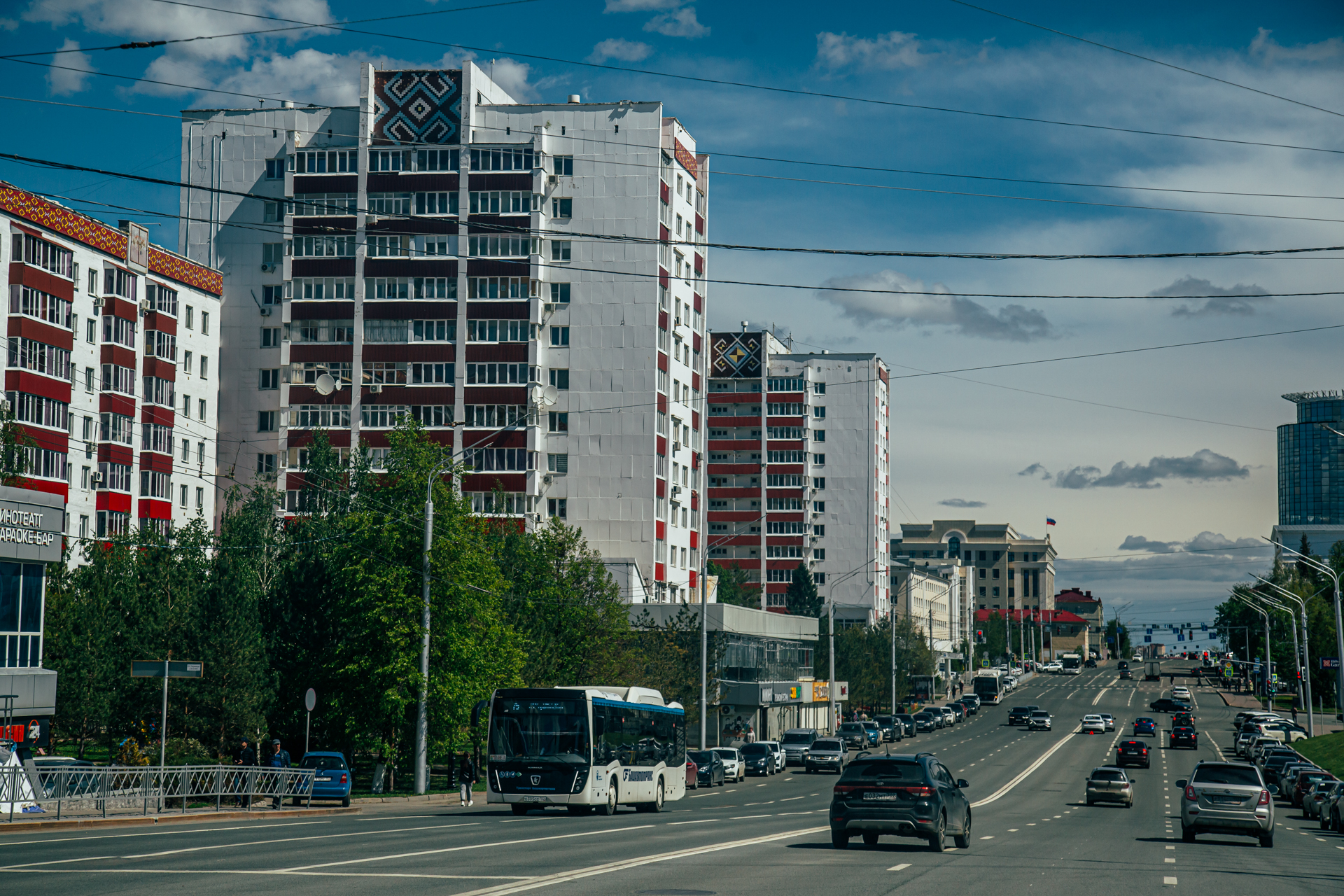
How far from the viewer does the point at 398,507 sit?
46.1 m

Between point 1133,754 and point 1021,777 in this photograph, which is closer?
point 1021,777

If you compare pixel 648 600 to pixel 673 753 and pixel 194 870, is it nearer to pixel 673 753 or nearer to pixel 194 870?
pixel 673 753

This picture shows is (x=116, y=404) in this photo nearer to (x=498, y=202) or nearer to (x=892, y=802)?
(x=498, y=202)

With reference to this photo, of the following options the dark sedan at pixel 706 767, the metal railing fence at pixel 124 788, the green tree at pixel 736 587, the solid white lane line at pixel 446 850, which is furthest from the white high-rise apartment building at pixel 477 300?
the solid white lane line at pixel 446 850

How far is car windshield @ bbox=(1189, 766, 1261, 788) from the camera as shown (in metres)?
27.7

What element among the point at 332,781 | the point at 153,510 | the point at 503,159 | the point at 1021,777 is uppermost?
the point at 503,159

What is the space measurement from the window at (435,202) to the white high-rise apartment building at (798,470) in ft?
180

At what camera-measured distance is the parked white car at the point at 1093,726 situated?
93.9 metres

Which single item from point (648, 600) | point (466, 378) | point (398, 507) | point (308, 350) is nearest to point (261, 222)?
point (308, 350)

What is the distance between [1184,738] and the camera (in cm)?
8219

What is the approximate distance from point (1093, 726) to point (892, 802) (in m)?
78.4

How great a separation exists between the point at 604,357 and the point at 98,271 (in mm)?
30494

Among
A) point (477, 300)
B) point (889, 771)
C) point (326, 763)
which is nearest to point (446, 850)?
point (889, 771)

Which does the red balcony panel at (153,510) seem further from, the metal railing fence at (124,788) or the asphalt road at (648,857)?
the metal railing fence at (124,788)
